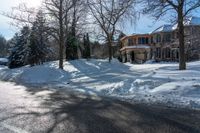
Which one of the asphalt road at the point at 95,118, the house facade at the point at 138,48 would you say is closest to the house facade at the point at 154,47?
the house facade at the point at 138,48

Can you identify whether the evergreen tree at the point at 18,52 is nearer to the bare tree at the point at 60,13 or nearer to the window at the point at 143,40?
the bare tree at the point at 60,13

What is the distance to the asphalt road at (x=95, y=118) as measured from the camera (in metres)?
8.52

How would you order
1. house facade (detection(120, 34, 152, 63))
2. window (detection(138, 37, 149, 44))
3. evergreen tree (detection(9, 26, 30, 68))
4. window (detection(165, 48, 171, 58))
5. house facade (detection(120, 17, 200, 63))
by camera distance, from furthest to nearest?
window (detection(138, 37, 149, 44)) → house facade (detection(120, 34, 152, 63)) → window (detection(165, 48, 171, 58)) → house facade (detection(120, 17, 200, 63)) → evergreen tree (detection(9, 26, 30, 68))

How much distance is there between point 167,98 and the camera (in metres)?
13.3

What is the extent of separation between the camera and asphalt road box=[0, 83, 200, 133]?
27.9 feet

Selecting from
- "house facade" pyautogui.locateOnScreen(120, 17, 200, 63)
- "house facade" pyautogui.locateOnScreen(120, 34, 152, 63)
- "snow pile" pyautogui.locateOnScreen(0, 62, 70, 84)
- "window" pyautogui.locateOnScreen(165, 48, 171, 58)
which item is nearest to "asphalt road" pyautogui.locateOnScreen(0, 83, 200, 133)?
"snow pile" pyautogui.locateOnScreen(0, 62, 70, 84)

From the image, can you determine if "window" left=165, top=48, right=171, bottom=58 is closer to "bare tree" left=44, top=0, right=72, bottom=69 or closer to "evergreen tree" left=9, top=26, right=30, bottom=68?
"evergreen tree" left=9, top=26, right=30, bottom=68

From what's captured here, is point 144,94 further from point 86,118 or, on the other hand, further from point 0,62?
point 0,62

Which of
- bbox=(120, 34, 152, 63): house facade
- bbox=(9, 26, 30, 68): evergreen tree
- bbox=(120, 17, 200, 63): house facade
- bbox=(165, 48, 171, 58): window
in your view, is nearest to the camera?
bbox=(9, 26, 30, 68): evergreen tree

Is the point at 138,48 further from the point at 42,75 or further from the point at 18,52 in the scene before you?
the point at 42,75

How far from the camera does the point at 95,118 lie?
988 cm

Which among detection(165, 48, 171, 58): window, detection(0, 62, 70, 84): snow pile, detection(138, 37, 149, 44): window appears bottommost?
detection(0, 62, 70, 84): snow pile

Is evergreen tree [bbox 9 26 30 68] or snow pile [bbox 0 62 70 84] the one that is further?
evergreen tree [bbox 9 26 30 68]

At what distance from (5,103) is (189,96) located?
6360 mm
